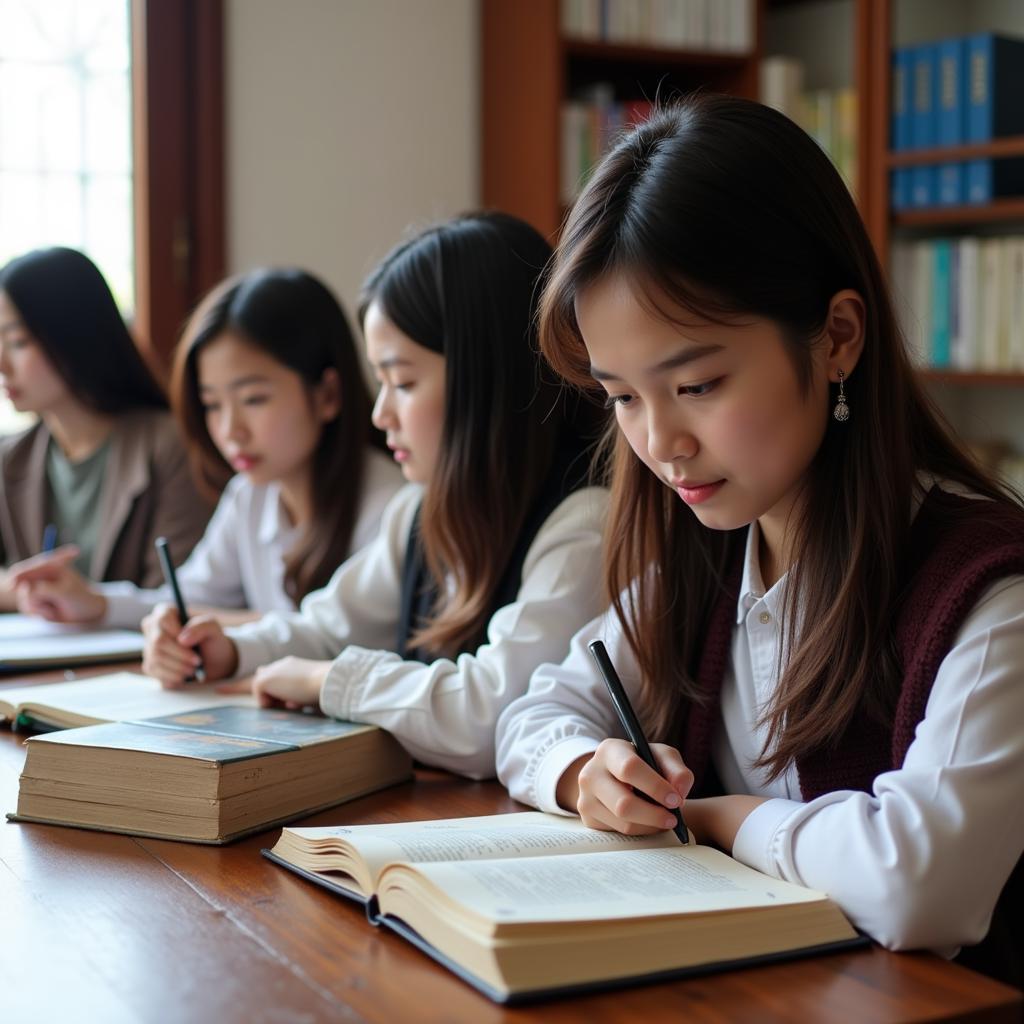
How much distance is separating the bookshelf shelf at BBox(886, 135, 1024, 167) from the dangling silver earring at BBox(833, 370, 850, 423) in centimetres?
190

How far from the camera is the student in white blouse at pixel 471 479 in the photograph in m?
1.38

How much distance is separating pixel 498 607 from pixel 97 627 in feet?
2.78

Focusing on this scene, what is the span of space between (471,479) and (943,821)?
0.74 meters

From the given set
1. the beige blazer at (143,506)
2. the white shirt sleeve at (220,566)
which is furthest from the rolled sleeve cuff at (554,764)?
the beige blazer at (143,506)

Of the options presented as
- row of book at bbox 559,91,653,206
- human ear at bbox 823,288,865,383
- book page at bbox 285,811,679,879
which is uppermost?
row of book at bbox 559,91,653,206

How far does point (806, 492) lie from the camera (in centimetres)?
110

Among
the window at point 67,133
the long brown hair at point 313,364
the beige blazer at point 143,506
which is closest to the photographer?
the long brown hair at point 313,364

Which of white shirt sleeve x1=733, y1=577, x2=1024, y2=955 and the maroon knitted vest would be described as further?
the maroon knitted vest

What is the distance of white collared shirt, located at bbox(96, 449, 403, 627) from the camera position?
6.64 ft

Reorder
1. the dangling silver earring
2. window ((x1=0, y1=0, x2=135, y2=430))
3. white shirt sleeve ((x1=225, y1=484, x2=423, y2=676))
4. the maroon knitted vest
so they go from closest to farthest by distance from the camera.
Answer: the maroon knitted vest → the dangling silver earring → white shirt sleeve ((x1=225, y1=484, x2=423, y2=676)) → window ((x1=0, y1=0, x2=135, y2=430))

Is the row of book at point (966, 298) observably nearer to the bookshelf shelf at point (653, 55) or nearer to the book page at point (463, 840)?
the bookshelf shelf at point (653, 55)

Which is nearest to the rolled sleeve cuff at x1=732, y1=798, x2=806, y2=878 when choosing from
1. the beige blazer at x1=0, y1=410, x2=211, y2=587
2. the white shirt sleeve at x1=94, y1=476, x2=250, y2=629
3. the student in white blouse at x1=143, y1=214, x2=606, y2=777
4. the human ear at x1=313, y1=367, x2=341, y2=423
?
the student in white blouse at x1=143, y1=214, x2=606, y2=777

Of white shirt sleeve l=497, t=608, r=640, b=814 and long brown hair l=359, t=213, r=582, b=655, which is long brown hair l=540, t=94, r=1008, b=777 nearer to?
white shirt sleeve l=497, t=608, r=640, b=814

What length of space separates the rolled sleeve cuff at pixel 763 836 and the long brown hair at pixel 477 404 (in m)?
0.56
